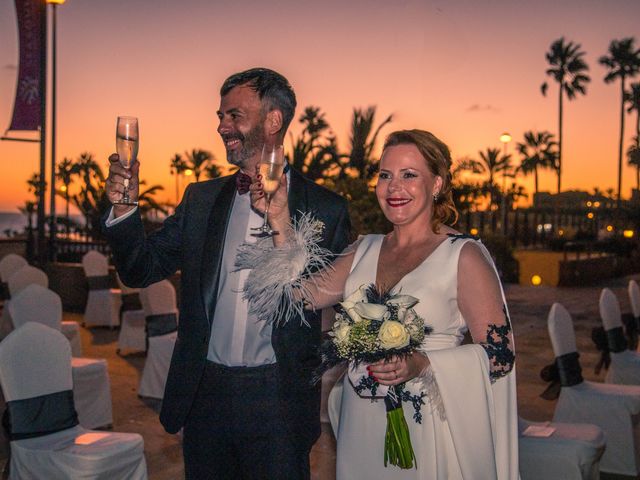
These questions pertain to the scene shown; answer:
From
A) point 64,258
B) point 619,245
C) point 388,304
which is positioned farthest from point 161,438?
point 619,245

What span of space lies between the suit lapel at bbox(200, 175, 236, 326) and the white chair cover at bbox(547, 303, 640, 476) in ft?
11.6

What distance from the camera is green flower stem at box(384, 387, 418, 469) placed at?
2.70m

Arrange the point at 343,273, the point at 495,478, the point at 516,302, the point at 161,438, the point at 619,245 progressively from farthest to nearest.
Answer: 1. the point at 619,245
2. the point at 516,302
3. the point at 161,438
4. the point at 343,273
5. the point at 495,478

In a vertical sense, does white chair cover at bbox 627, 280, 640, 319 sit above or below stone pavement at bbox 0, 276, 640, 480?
above

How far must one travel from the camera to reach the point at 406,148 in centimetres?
282

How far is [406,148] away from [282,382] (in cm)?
97

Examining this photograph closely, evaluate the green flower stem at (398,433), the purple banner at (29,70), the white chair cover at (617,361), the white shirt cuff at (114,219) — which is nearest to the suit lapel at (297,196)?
the white shirt cuff at (114,219)

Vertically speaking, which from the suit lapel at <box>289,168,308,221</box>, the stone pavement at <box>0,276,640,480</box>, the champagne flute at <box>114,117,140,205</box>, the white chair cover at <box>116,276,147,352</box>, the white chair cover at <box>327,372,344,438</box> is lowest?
the stone pavement at <box>0,276,640,480</box>

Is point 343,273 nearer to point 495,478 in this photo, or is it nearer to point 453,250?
point 453,250

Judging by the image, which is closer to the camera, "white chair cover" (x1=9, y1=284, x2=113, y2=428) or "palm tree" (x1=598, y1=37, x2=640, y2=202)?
"white chair cover" (x1=9, y1=284, x2=113, y2=428)

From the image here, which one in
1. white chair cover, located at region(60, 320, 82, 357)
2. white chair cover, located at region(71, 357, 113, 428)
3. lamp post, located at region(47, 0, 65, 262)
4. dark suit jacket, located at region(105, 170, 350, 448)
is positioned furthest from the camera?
lamp post, located at region(47, 0, 65, 262)

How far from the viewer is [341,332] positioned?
253 centimetres

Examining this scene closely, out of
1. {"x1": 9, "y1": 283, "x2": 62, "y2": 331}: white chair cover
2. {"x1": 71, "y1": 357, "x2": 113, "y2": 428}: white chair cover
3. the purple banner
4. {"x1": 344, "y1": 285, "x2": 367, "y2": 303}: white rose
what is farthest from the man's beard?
the purple banner

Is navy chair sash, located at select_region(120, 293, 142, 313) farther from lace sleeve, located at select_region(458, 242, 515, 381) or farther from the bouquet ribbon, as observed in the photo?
lace sleeve, located at select_region(458, 242, 515, 381)
